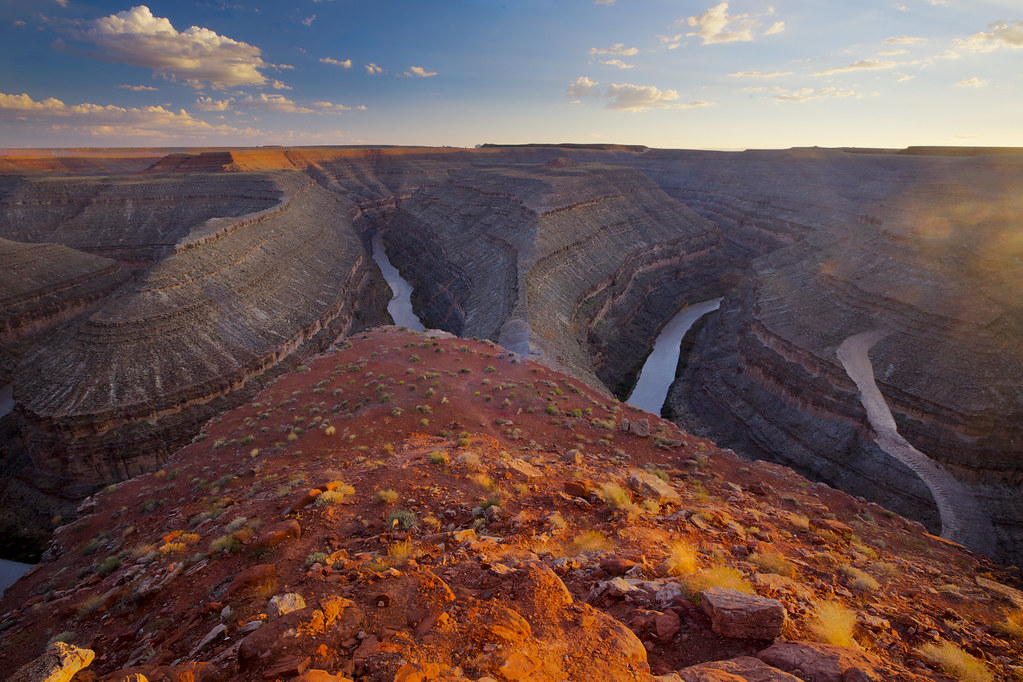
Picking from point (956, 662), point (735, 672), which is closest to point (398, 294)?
point (735, 672)

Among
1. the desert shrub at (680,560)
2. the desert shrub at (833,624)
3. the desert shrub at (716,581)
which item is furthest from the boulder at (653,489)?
the desert shrub at (833,624)

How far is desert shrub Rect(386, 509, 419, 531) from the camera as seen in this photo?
414 inches

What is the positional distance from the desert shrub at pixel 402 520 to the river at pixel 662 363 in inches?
1349


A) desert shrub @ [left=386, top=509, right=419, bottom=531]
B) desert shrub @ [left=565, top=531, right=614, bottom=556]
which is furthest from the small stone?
desert shrub @ [left=565, top=531, right=614, bottom=556]

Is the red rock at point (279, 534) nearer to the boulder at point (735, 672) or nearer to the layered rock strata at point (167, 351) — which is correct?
the boulder at point (735, 672)

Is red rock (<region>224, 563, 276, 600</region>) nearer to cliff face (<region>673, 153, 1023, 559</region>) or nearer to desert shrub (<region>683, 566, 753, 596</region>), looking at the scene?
desert shrub (<region>683, 566, 753, 596</region>)

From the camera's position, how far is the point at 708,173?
397 ft

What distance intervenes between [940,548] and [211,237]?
58.4 meters

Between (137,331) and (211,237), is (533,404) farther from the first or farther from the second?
(211,237)

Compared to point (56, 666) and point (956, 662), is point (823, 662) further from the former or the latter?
point (56, 666)

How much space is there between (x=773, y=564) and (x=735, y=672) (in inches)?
146

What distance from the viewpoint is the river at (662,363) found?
145 feet

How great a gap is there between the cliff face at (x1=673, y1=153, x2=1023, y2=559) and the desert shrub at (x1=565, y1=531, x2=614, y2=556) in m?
27.4

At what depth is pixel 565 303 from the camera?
5119cm
